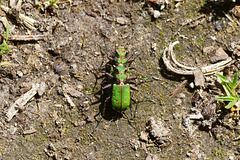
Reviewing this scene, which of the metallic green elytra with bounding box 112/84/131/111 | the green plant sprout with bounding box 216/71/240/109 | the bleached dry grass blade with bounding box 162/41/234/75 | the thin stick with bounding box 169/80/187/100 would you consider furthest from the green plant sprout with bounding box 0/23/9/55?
the green plant sprout with bounding box 216/71/240/109

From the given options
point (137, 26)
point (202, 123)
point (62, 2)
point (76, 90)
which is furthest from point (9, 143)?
point (202, 123)

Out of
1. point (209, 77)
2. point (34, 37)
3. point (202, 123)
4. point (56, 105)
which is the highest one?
point (209, 77)

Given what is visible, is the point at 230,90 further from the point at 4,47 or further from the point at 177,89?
the point at 4,47

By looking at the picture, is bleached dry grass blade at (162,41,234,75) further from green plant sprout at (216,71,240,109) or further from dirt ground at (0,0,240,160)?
green plant sprout at (216,71,240,109)

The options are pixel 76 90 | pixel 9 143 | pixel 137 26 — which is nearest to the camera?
pixel 9 143

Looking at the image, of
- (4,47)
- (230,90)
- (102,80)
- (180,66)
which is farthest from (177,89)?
(4,47)

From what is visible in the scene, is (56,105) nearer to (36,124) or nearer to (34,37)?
(36,124)
